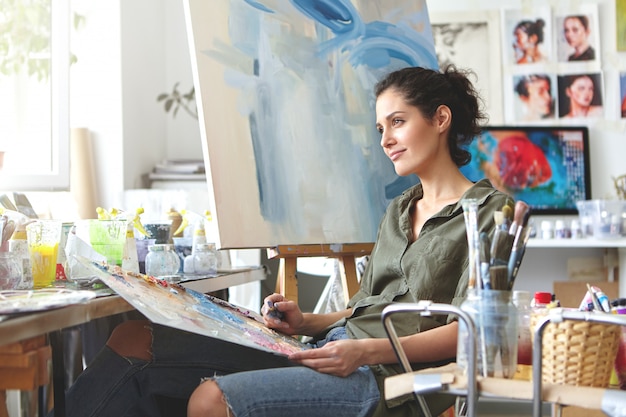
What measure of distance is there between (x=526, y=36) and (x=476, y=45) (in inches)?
10.8

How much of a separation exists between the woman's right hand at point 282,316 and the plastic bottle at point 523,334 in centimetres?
51

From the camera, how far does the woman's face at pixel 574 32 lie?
4.31m

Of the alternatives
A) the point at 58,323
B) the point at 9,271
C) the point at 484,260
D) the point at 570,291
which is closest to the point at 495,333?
the point at 484,260

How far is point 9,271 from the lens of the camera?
157 centimetres

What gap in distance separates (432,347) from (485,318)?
0.28m

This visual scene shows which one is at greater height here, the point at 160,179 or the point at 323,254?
the point at 160,179

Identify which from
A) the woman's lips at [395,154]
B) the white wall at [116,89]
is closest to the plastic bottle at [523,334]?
the woman's lips at [395,154]

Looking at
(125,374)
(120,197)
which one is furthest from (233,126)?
(120,197)

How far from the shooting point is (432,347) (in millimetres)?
1482

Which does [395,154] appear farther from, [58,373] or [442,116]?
[58,373]

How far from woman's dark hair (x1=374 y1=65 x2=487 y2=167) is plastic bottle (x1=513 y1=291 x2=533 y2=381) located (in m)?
0.54

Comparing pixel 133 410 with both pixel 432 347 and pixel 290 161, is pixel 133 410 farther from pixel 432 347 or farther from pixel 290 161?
pixel 290 161

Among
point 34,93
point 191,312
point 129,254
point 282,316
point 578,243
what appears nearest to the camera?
point 191,312

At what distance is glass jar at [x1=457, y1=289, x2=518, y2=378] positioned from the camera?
1.22m
